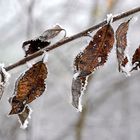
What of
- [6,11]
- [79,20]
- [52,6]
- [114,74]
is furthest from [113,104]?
[6,11]

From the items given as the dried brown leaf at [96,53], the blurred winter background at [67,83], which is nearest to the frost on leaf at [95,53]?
the dried brown leaf at [96,53]

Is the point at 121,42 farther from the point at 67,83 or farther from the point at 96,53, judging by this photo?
the point at 67,83

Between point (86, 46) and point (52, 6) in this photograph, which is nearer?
point (86, 46)

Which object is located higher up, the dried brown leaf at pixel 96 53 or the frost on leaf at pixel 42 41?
the frost on leaf at pixel 42 41

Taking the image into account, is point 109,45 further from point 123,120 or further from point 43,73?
point 123,120

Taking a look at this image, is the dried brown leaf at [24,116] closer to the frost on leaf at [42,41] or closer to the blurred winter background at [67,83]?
the frost on leaf at [42,41]

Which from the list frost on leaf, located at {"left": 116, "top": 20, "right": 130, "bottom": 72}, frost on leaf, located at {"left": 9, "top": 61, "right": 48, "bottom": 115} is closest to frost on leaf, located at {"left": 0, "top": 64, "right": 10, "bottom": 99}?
frost on leaf, located at {"left": 9, "top": 61, "right": 48, "bottom": 115}
